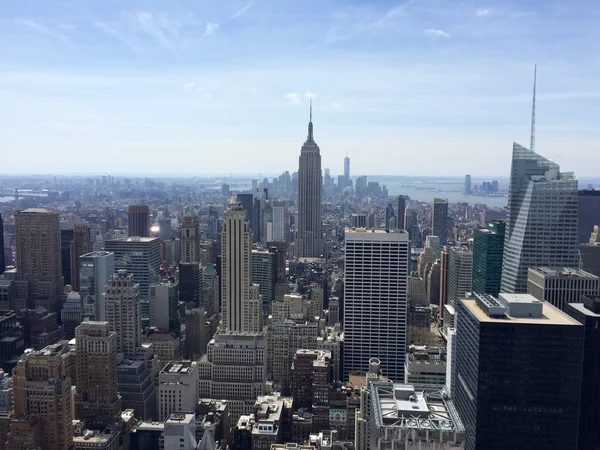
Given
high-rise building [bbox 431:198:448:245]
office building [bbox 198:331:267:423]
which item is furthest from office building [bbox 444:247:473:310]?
high-rise building [bbox 431:198:448:245]

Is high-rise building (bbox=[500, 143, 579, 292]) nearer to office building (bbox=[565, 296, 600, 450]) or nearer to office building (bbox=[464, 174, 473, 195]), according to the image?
office building (bbox=[565, 296, 600, 450])

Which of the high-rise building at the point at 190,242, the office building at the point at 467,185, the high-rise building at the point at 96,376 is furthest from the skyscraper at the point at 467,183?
Answer: the high-rise building at the point at 96,376

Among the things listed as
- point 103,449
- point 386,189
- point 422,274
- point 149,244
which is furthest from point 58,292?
point 386,189

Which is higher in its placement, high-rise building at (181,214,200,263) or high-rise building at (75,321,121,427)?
high-rise building at (181,214,200,263)

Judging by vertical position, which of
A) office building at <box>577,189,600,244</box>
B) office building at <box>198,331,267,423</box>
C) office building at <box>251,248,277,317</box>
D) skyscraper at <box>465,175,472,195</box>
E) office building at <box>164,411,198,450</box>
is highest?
skyscraper at <box>465,175,472,195</box>

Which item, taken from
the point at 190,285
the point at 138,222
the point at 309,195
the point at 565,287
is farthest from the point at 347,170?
the point at 565,287

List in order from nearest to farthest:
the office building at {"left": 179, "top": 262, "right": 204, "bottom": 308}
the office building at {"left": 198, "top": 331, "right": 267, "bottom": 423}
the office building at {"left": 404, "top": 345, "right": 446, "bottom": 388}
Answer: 1. the office building at {"left": 404, "top": 345, "right": 446, "bottom": 388}
2. the office building at {"left": 198, "top": 331, "right": 267, "bottom": 423}
3. the office building at {"left": 179, "top": 262, "right": 204, "bottom": 308}

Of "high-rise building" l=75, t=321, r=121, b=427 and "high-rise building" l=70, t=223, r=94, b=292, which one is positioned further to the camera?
"high-rise building" l=70, t=223, r=94, b=292

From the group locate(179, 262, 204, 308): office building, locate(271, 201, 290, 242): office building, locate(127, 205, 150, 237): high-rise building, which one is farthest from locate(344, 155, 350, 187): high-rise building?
locate(179, 262, 204, 308): office building

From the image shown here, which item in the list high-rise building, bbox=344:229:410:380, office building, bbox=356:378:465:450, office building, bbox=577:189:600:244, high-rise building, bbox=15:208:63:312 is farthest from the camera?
office building, bbox=577:189:600:244
